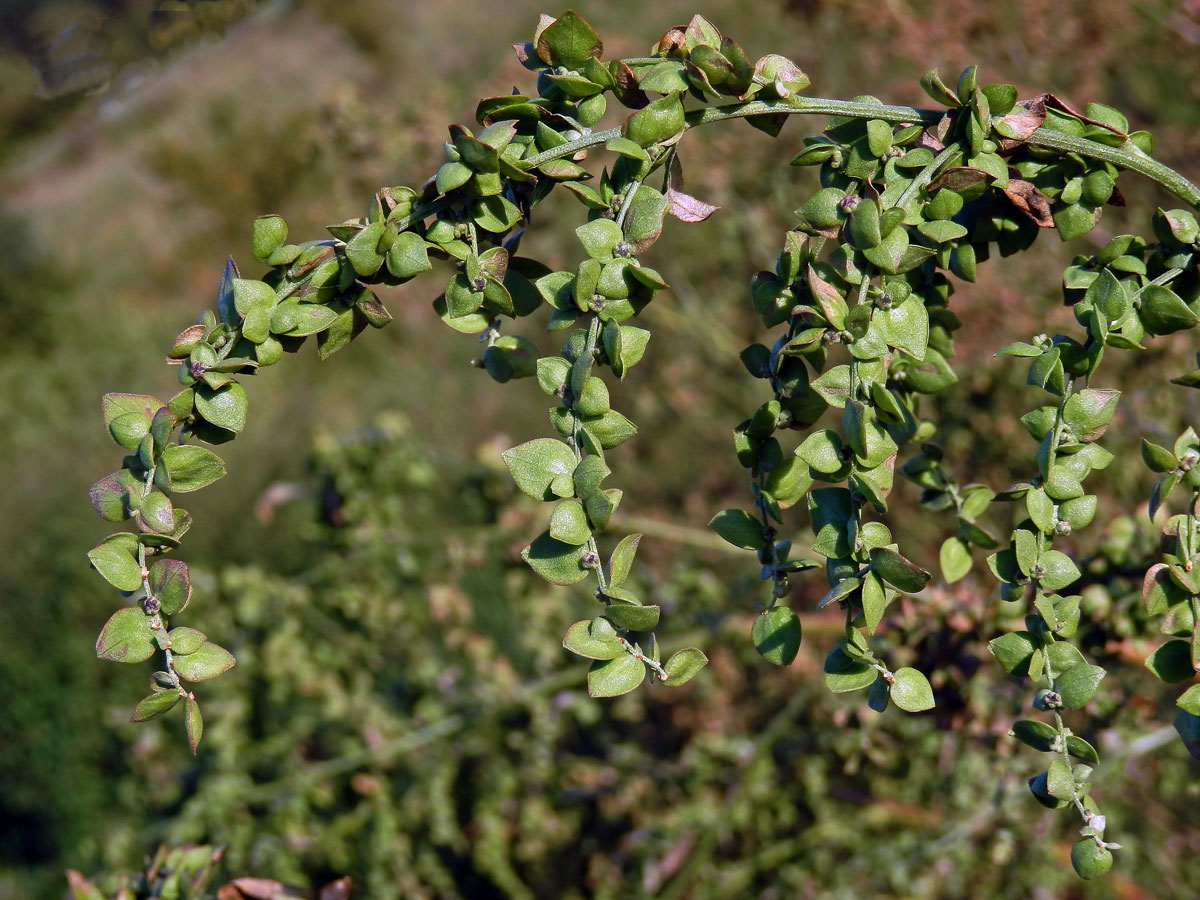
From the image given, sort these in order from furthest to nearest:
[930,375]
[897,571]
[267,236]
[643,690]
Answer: [643,690] → [930,375] → [267,236] → [897,571]

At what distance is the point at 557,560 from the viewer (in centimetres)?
67

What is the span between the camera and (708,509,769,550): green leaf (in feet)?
2.32

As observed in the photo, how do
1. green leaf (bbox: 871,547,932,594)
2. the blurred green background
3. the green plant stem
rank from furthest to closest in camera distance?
the blurred green background → the green plant stem → green leaf (bbox: 871,547,932,594)

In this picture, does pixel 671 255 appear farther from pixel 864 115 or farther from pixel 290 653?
pixel 864 115

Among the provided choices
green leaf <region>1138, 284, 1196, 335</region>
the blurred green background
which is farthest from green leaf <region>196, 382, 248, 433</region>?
the blurred green background

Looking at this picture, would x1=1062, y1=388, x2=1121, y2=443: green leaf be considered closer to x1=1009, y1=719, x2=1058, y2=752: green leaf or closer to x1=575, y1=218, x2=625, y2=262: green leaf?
x1=1009, y1=719, x2=1058, y2=752: green leaf

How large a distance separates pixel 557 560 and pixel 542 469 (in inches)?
2.5

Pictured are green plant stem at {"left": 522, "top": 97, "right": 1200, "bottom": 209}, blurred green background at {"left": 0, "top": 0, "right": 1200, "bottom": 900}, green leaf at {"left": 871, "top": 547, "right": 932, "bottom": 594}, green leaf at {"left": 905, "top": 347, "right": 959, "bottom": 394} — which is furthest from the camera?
blurred green background at {"left": 0, "top": 0, "right": 1200, "bottom": 900}

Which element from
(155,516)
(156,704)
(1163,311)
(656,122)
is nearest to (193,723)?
(156,704)

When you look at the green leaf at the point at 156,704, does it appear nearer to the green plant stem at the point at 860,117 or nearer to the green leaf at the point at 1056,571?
the green plant stem at the point at 860,117

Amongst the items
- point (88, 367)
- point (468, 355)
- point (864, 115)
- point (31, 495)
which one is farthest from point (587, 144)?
point (88, 367)

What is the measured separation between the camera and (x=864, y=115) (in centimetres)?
73

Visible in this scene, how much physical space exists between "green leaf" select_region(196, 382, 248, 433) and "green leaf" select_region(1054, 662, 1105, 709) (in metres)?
0.60

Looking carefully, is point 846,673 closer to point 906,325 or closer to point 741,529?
point 741,529
